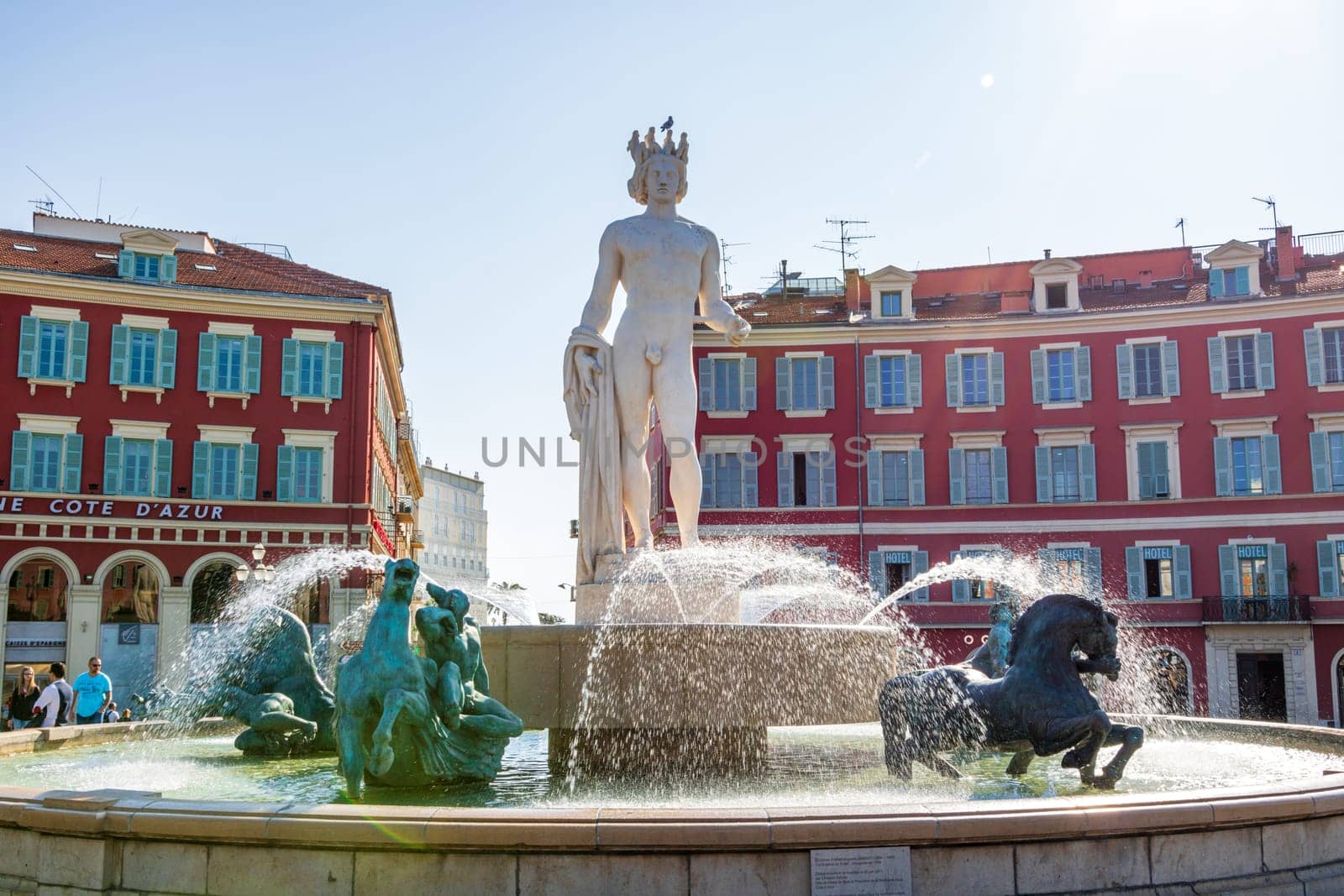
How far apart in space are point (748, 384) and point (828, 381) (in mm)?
2486

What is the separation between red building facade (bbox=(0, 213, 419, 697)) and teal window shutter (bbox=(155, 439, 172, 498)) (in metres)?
0.05

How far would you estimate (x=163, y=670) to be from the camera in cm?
3052

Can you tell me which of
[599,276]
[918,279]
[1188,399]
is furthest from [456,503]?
[599,276]

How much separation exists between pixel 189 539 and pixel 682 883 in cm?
3034

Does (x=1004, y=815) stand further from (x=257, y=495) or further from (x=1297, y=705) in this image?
(x=1297, y=705)

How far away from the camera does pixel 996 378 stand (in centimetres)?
3841

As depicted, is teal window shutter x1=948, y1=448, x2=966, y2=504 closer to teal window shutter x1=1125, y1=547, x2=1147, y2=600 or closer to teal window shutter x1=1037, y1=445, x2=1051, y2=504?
teal window shutter x1=1037, y1=445, x2=1051, y2=504

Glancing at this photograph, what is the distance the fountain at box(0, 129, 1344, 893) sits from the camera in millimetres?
4742

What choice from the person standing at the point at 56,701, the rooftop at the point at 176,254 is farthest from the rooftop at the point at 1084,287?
the person standing at the point at 56,701

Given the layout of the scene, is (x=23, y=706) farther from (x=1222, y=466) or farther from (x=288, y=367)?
(x=1222, y=466)

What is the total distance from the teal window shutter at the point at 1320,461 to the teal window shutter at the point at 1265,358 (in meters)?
1.94

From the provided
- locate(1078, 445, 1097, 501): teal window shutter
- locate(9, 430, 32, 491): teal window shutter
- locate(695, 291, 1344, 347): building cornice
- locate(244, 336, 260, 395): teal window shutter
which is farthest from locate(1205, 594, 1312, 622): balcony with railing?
locate(9, 430, 32, 491): teal window shutter

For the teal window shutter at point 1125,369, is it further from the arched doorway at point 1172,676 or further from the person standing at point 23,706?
the person standing at point 23,706

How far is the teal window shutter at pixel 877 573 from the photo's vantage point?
37.3 m
